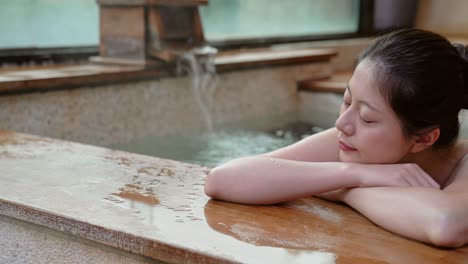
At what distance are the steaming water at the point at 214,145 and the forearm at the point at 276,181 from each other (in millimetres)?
1284

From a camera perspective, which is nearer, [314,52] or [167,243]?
[167,243]

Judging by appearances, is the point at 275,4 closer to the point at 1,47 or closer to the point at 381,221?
the point at 1,47

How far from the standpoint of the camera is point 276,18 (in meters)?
5.50

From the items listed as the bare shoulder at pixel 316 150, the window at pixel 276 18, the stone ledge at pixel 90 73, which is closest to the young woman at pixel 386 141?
the bare shoulder at pixel 316 150

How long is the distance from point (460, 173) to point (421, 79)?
255 millimetres

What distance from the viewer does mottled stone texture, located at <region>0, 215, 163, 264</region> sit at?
1382mm

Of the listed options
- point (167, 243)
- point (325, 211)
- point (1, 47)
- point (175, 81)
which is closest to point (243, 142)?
point (175, 81)

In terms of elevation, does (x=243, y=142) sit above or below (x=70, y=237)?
below

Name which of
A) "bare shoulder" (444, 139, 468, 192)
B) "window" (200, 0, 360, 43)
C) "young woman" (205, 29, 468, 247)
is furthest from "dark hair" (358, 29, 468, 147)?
"window" (200, 0, 360, 43)

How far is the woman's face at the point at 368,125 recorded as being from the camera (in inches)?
56.9

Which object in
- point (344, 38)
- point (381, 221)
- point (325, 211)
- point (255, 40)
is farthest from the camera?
point (344, 38)

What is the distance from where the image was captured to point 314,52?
470cm

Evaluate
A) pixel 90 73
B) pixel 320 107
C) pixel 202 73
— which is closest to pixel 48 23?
pixel 90 73

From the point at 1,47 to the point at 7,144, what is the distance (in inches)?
56.1
